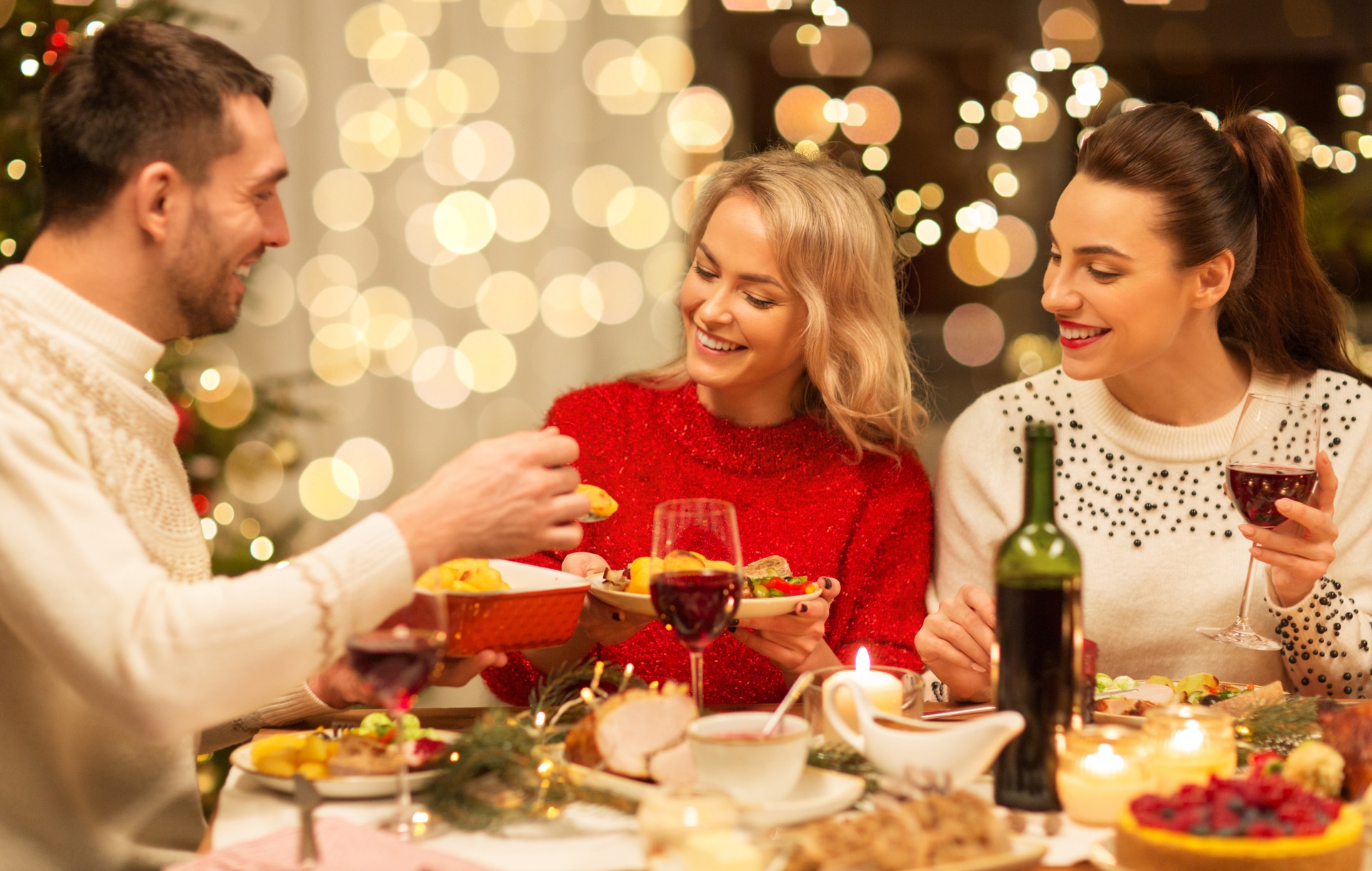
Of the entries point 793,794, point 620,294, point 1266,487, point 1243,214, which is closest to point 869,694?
point 793,794

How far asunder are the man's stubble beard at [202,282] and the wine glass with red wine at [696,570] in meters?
0.61

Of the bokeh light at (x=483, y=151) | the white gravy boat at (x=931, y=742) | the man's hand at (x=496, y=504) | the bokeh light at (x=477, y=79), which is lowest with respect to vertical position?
the white gravy boat at (x=931, y=742)

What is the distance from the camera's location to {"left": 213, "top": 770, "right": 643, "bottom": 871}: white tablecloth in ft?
3.39

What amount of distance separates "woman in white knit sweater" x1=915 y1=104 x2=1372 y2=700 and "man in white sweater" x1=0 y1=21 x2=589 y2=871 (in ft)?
3.21

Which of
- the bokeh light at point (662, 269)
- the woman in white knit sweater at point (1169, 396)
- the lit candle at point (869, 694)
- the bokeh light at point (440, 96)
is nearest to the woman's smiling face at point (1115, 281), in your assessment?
the woman in white knit sweater at point (1169, 396)

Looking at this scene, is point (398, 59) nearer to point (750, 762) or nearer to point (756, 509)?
point (756, 509)

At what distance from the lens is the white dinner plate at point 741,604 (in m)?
1.57

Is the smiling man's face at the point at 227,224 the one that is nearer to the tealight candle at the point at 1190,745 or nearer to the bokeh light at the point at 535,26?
the tealight candle at the point at 1190,745

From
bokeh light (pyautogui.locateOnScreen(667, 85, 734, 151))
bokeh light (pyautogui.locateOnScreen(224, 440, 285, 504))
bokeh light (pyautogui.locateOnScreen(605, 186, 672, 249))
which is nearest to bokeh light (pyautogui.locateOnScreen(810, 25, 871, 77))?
bokeh light (pyautogui.locateOnScreen(667, 85, 734, 151))

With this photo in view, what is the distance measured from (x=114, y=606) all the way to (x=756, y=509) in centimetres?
130

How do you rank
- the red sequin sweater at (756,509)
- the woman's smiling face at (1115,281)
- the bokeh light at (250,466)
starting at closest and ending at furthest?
1. the woman's smiling face at (1115,281)
2. the red sequin sweater at (756,509)
3. the bokeh light at (250,466)

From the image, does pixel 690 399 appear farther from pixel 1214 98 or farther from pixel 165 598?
pixel 1214 98

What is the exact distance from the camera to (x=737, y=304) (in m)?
2.18

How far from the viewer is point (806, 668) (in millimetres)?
1856
